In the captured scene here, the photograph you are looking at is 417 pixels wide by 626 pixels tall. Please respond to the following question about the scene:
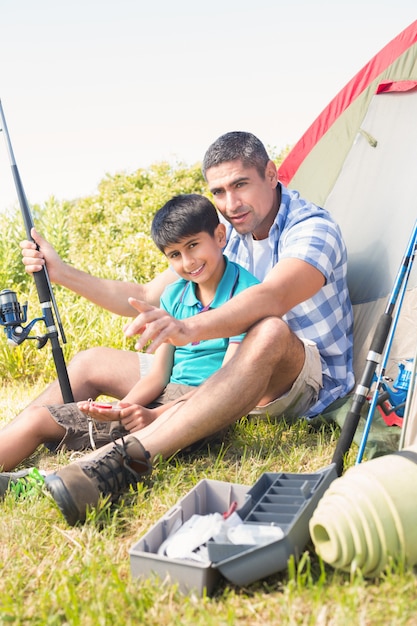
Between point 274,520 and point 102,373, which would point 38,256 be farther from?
point 274,520

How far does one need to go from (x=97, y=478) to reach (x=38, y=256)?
1041 millimetres

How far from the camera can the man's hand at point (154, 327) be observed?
83.6 inches

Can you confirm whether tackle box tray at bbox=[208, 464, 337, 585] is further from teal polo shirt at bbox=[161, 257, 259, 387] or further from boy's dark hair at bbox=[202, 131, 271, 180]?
boy's dark hair at bbox=[202, 131, 271, 180]

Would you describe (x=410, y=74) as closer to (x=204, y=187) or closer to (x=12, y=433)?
(x=12, y=433)

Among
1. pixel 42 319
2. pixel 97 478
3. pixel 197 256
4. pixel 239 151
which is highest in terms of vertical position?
pixel 239 151

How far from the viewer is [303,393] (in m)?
2.82

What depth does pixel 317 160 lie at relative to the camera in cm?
393

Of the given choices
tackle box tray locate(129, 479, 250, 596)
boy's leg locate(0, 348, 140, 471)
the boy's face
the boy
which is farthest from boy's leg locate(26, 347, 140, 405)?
tackle box tray locate(129, 479, 250, 596)

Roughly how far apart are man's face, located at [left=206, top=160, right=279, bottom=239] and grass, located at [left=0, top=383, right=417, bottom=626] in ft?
3.64

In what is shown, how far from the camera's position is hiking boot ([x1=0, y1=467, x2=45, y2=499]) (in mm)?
2412

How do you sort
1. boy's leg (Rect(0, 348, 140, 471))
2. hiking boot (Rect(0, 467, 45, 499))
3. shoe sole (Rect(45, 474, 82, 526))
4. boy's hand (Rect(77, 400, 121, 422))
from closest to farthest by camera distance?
1. shoe sole (Rect(45, 474, 82, 526))
2. hiking boot (Rect(0, 467, 45, 499))
3. boy's hand (Rect(77, 400, 121, 422))
4. boy's leg (Rect(0, 348, 140, 471))

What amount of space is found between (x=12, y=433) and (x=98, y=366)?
53cm

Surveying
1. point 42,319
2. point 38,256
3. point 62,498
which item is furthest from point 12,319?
point 62,498

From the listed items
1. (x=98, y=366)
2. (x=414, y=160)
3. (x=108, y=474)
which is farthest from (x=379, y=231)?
(x=108, y=474)
